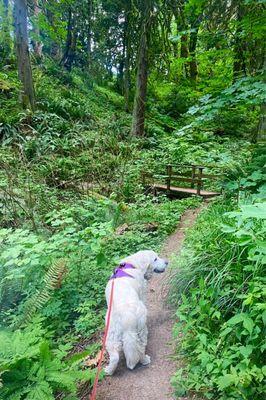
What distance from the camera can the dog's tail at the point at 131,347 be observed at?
9.25ft

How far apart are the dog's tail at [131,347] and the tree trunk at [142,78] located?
10.4 meters

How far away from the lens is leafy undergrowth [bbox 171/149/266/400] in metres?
2.34

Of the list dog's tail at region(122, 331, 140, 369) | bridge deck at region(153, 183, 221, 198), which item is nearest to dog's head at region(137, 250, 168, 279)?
dog's tail at region(122, 331, 140, 369)

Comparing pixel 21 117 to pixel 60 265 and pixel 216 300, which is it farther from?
pixel 216 300

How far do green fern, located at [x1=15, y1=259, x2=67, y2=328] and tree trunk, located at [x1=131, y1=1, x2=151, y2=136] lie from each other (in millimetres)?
9216

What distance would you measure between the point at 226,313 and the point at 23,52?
11.6m

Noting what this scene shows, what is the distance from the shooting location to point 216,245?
3621mm

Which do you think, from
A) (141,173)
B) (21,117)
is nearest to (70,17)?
(21,117)

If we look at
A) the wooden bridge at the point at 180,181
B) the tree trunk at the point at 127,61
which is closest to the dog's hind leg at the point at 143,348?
the wooden bridge at the point at 180,181

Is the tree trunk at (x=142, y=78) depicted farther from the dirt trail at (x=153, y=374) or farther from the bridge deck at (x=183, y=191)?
the dirt trail at (x=153, y=374)

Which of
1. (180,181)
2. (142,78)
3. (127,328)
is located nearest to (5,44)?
(142,78)

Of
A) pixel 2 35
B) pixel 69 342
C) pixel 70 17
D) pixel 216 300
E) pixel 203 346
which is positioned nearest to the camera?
pixel 203 346

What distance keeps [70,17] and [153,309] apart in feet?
51.9

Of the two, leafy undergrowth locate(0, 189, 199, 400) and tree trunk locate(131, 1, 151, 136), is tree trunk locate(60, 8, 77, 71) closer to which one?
tree trunk locate(131, 1, 151, 136)
